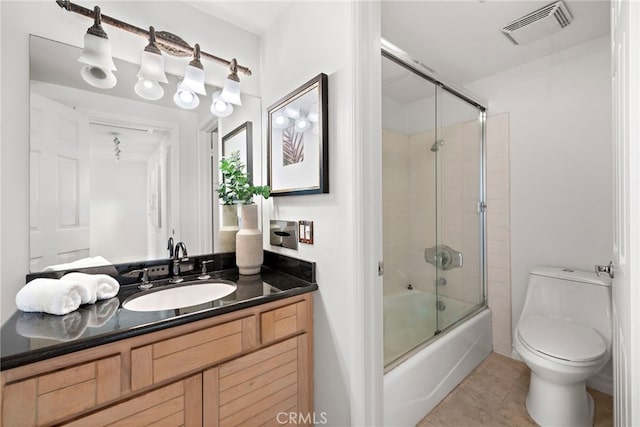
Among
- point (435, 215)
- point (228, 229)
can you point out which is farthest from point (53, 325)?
point (435, 215)

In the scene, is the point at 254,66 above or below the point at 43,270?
above

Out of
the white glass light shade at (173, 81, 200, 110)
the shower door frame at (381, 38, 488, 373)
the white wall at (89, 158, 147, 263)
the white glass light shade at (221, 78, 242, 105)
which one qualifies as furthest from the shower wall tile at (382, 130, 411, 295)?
the white wall at (89, 158, 147, 263)

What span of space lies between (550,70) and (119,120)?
9.28 ft

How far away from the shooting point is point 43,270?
1099 millimetres

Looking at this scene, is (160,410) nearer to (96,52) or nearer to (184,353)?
(184,353)

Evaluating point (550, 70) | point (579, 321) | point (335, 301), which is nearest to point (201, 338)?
point (335, 301)

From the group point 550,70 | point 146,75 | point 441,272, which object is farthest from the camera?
point 441,272

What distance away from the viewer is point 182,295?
1279 mm

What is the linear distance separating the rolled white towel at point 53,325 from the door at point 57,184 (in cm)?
36

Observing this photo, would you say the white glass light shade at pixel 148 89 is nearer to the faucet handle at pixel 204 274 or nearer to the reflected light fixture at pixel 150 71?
the reflected light fixture at pixel 150 71

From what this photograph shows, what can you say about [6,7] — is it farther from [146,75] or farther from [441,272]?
[441,272]

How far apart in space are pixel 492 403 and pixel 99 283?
7.26 feet

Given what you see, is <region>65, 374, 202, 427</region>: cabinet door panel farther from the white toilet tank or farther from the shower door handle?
the white toilet tank

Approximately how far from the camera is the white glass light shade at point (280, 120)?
1.46 m
